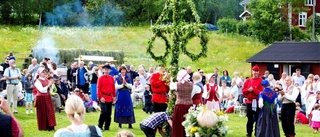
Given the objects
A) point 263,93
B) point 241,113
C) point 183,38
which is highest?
point 183,38

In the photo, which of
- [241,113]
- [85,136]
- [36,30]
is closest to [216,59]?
[36,30]

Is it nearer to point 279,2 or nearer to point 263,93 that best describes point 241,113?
point 263,93

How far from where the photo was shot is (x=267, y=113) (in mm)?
13734

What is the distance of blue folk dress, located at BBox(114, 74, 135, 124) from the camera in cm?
1556

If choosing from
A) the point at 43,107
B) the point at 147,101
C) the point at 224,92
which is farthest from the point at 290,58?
the point at 43,107

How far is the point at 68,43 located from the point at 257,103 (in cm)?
2587

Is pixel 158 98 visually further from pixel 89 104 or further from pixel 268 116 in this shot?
pixel 89 104

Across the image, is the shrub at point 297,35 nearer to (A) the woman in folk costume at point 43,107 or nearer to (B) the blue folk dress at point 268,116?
(B) the blue folk dress at point 268,116

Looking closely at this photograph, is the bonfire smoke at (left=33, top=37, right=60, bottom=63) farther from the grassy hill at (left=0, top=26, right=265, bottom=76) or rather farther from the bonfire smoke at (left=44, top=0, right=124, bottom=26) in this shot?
the bonfire smoke at (left=44, top=0, right=124, bottom=26)

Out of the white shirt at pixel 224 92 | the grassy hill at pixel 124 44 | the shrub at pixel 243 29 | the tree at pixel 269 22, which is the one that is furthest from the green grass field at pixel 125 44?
the white shirt at pixel 224 92

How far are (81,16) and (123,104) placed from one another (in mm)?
35173

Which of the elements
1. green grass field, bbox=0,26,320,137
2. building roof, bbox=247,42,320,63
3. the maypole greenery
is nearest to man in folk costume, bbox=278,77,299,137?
the maypole greenery

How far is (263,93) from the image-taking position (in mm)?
13680

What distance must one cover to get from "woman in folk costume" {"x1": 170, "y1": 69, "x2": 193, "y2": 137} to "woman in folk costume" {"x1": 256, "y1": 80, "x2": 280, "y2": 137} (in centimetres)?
195
